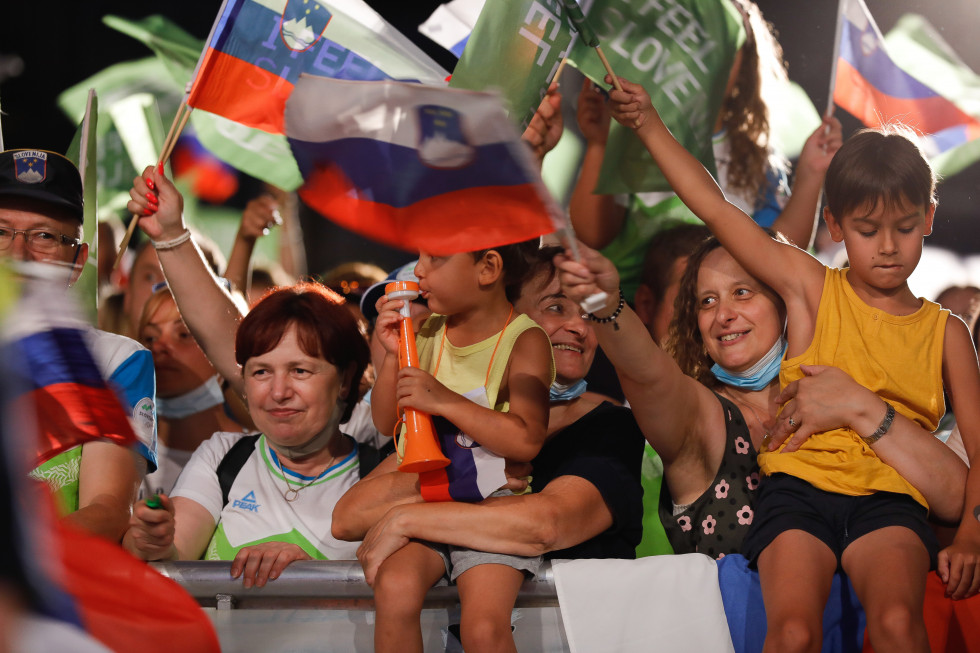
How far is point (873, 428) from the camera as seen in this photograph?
2055mm

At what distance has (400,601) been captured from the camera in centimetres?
183

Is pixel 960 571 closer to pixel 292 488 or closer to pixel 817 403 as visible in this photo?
pixel 817 403

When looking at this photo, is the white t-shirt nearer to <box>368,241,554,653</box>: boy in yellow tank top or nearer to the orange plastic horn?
<box>368,241,554,653</box>: boy in yellow tank top

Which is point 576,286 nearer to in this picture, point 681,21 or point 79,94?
point 681,21

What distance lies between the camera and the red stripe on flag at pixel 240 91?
2.46m

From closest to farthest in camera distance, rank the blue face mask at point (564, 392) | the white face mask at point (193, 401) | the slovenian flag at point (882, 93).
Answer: the blue face mask at point (564, 392) < the slovenian flag at point (882, 93) < the white face mask at point (193, 401)

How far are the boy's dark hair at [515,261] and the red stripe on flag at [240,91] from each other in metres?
0.68

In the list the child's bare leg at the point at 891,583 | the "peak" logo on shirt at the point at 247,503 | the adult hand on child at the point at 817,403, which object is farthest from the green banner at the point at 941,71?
the "peak" logo on shirt at the point at 247,503

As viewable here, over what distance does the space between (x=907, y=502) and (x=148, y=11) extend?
359 centimetres

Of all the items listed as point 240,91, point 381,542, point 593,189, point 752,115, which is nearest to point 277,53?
point 240,91

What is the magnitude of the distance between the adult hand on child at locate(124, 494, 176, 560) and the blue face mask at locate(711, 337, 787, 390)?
1418mm

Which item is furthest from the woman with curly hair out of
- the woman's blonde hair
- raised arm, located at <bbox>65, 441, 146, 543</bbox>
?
raised arm, located at <bbox>65, 441, 146, 543</bbox>

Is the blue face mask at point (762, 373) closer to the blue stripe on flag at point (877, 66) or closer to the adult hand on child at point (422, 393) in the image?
the adult hand on child at point (422, 393)

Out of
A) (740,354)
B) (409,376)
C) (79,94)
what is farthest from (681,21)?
(79,94)
